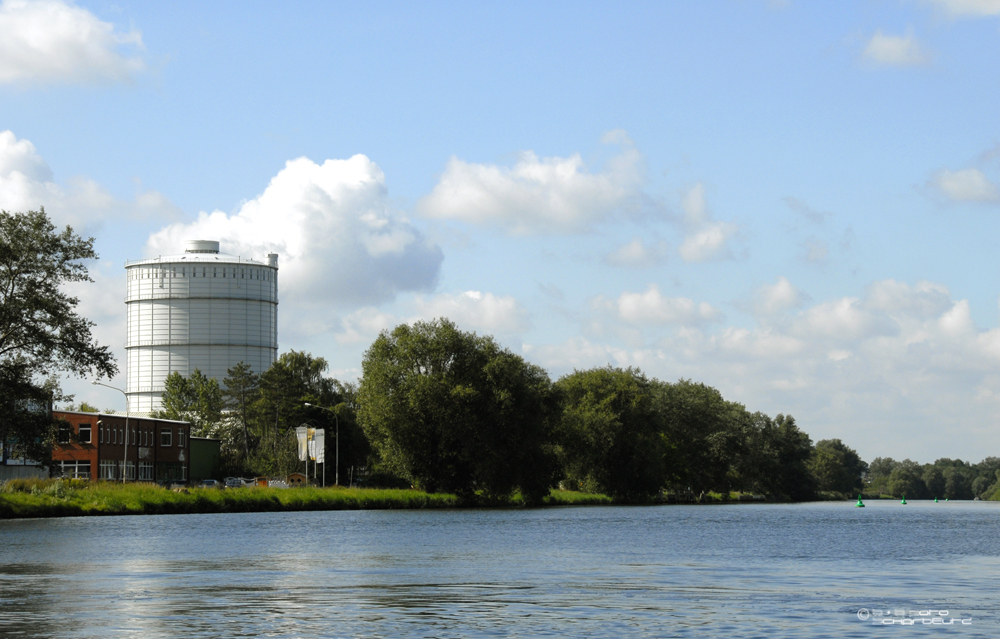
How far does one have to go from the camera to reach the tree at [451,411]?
84.4m

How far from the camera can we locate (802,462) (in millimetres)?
154000

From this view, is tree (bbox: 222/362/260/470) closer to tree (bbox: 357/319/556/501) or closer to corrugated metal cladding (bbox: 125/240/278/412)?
corrugated metal cladding (bbox: 125/240/278/412)

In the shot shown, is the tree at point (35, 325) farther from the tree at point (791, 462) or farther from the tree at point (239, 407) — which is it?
the tree at point (791, 462)

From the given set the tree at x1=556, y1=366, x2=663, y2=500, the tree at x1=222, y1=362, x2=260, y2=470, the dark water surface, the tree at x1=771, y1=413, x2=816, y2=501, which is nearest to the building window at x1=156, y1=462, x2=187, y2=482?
the tree at x1=222, y1=362, x2=260, y2=470

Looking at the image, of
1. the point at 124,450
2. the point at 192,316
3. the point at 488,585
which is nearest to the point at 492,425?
the point at 124,450

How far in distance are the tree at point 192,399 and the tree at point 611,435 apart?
5033 centimetres

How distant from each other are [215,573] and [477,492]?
63114mm

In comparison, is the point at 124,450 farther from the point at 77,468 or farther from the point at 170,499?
the point at 170,499

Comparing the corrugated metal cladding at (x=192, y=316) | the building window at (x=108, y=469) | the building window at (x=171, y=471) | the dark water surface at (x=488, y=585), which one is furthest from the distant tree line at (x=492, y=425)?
the dark water surface at (x=488, y=585)

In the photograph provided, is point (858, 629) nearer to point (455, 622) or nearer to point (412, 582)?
point (455, 622)

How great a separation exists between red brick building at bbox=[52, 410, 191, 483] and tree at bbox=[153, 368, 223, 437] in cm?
1513

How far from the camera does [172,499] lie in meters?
69.1

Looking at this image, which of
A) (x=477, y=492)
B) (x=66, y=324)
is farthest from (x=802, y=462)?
(x=66, y=324)

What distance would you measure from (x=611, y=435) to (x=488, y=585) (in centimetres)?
8161
